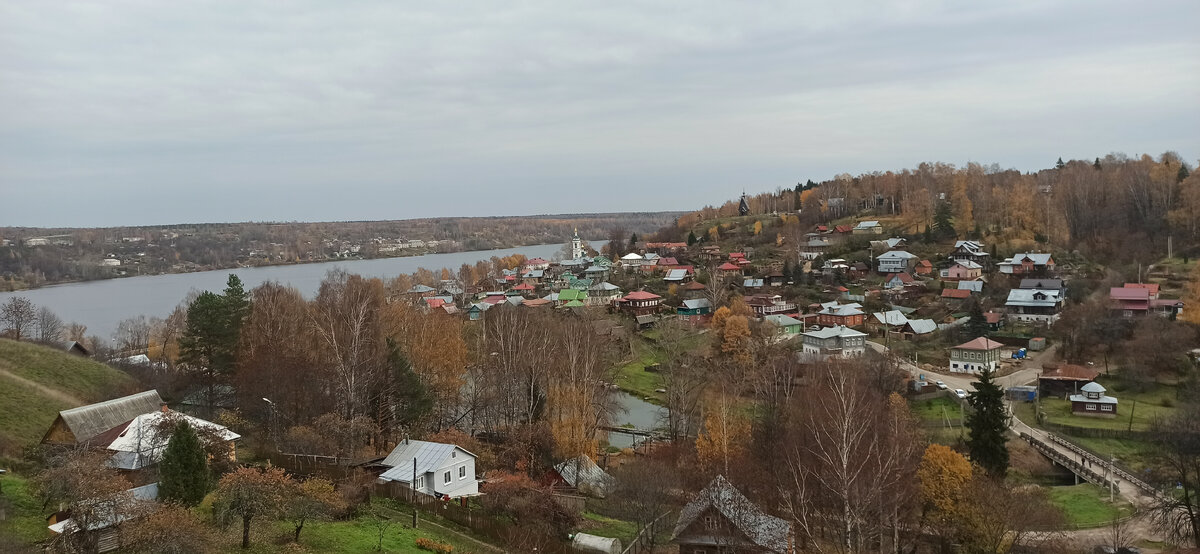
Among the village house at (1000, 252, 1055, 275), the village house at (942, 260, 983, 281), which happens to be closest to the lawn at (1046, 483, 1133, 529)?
the village house at (942, 260, 983, 281)

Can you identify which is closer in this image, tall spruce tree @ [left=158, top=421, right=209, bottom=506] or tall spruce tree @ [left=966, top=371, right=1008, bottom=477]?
tall spruce tree @ [left=158, top=421, right=209, bottom=506]

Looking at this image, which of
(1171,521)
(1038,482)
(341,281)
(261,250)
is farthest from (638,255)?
(261,250)

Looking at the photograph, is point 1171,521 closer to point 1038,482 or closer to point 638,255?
point 1038,482

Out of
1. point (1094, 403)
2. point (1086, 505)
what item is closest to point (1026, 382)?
point (1094, 403)

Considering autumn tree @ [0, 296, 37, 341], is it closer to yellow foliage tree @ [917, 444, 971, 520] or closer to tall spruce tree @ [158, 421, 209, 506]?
tall spruce tree @ [158, 421, 209, 506]

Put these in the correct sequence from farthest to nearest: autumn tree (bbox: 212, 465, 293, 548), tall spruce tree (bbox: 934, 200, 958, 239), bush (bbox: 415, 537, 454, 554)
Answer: tall spruce tree (bbox: 934, 200, 958, 239) → bush (bbox: 415, 537, 454, 554) → autumn tree (bbox: 212, 465, 293, 548)

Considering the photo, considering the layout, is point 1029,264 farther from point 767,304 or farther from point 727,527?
point 727,527

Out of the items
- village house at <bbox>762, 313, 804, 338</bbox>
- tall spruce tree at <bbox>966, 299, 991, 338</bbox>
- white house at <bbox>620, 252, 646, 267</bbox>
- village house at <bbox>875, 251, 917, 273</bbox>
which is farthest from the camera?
white house at <bbox>620, 252, 646, 267</bbox>
